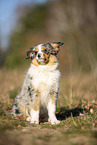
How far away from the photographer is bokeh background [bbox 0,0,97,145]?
558 cm

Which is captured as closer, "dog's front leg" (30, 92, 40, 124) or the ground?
the ground

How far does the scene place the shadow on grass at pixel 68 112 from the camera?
5.23 meters

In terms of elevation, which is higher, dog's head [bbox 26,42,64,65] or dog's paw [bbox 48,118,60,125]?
dog's head [bbox 26,42,64,65]

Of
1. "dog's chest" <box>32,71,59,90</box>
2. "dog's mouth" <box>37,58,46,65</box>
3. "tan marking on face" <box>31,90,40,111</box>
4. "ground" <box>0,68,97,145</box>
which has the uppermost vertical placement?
"dog's mouth" <box>37,58,46,65</box>

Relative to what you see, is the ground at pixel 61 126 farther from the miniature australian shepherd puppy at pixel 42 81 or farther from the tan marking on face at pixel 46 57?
the tan marking on face at pixel 46 57

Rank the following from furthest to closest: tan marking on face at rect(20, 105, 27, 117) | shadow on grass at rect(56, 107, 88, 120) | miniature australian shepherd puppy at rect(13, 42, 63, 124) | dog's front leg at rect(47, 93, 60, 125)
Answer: shadow on grass at rect(56, 107, 88, 120), tan marking on face at rect(20, 105, 27, 117), dog's front leg at rect(47, 93, 60, 125), miniature australian shepherd puppy at rect(13, 42, 63, 124)

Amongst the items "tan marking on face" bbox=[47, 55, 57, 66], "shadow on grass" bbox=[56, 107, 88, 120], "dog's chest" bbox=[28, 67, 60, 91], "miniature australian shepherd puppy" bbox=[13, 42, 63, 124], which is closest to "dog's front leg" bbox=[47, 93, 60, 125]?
"miniature australian shepherd puppy" bbox=[13, 42, 63, 124]

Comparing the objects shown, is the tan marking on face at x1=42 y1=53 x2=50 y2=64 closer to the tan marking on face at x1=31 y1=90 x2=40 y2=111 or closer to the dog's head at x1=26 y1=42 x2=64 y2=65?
the dog's head at x1=26 y1=42 x2=64 y2=65

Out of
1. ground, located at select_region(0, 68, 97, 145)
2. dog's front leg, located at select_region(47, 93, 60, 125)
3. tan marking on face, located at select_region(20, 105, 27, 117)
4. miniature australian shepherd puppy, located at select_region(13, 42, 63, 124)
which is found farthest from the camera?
tan marking on face, located at select_region(20, 105, 27, 117)

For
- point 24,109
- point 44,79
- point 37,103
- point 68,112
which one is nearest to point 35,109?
point 37,103

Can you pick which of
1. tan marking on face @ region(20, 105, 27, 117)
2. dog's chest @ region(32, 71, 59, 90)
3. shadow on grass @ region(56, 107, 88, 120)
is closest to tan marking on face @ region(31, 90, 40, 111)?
dog's chest @ region(32, 71, 59, 90)

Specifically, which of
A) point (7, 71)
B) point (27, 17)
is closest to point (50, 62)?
point (7, 71)

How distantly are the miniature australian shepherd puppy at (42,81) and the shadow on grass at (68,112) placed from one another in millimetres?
691

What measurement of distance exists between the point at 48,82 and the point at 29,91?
434 mm
